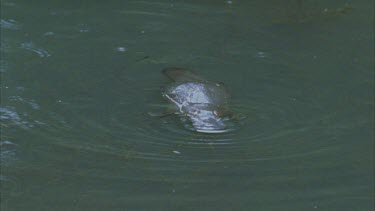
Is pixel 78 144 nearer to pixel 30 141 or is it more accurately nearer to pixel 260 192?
pixel 30 141

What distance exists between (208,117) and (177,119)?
230mm

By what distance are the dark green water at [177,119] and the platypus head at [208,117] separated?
0.06 metres

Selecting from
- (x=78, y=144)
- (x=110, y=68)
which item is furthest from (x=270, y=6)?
(x=78, y=144)

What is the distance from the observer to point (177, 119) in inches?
196

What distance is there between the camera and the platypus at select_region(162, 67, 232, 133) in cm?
485

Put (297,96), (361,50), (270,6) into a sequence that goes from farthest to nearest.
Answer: (270,6) < (361,50) < (297,96)

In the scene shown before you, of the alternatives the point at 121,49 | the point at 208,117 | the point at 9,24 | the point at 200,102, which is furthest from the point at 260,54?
the point at 9,24

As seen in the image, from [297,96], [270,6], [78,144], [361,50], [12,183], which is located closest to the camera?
[12,183]

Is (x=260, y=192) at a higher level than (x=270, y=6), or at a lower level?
lower

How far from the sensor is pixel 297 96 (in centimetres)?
547

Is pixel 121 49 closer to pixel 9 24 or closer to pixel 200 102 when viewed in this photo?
pixel 9 24

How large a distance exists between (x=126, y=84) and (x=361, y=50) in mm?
2151

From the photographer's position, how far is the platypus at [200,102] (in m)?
4.85

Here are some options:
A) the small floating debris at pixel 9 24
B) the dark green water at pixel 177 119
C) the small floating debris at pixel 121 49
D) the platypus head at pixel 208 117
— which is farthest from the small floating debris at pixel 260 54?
the small floating debris at pixel 9 24
